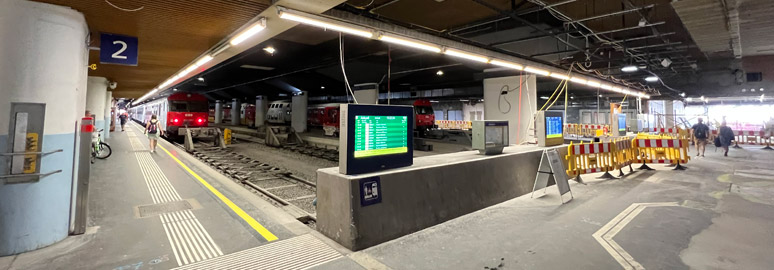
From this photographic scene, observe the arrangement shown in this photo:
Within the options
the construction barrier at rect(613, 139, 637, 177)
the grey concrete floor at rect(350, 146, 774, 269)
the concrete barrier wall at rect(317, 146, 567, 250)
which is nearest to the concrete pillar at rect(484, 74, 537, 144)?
the construction barrier at rect(613, 139, 637, 177)

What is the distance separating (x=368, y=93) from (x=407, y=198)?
1633cm

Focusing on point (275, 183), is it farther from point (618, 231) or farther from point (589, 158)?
point (589, 158)

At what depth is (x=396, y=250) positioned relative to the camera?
3635 millimetres

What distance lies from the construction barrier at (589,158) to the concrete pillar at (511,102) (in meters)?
5.19

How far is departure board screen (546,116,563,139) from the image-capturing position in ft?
24.8

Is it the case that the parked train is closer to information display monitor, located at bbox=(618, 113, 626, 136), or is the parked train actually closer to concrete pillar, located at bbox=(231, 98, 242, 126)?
information display monitor, located at bbox=(618, 113, 626, 136)

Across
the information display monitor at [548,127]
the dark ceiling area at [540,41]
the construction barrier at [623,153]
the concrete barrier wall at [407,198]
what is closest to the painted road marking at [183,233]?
the concrete barrier wall at [407,198]

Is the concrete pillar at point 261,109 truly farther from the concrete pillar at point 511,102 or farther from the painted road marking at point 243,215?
the painted road marking at point 243,215

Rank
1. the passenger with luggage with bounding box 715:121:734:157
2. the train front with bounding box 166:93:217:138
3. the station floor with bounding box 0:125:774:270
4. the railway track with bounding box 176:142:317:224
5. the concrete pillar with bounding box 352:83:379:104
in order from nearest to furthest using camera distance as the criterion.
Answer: the station floor with bounding box 0:125:774:270
the railway track with bounding box 176:142:317:224
the passenger with luggage with bounding box 715:121:734:157
the train front with bounding box 166:93:217:138
the concrete pillar with bounding box 352:83:379:104

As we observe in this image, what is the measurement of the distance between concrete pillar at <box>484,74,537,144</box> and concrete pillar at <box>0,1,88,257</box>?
13376 millimetres

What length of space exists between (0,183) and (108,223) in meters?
1.36

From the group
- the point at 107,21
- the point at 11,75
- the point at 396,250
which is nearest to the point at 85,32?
the point at 107,21

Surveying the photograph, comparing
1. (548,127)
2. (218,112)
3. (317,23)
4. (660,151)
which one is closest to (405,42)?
(317,23)

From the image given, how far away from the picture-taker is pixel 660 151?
1012 cm
